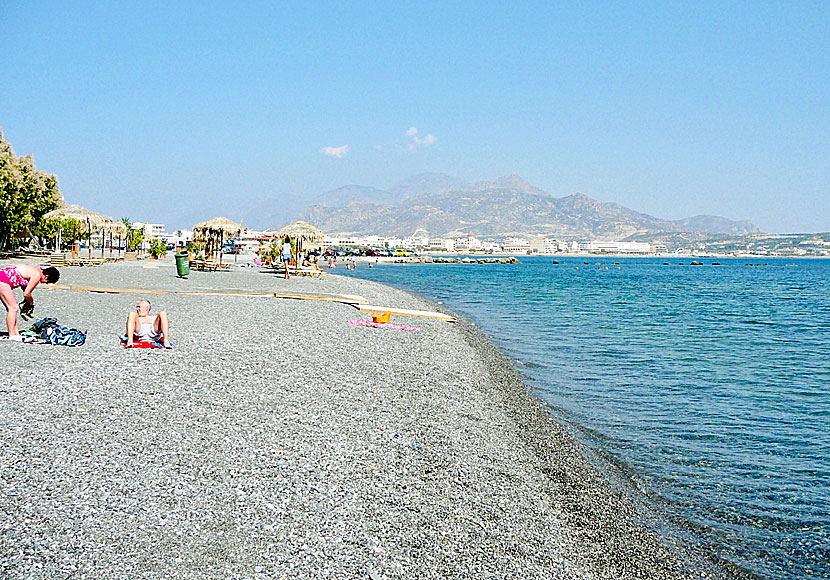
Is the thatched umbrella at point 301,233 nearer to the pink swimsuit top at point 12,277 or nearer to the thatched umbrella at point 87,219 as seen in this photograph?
the thatched umbrella at point 87,219

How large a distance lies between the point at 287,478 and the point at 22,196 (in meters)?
37.0

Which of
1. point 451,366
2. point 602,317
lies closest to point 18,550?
point 451,366

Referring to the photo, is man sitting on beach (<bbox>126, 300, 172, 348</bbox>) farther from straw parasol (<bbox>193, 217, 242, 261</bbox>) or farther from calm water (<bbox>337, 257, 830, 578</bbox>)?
straw parasol (<bbox>193, 217, 242, 261</bbox>)

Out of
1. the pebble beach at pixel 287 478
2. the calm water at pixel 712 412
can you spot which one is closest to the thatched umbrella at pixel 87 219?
the calm water at pixel 712 412

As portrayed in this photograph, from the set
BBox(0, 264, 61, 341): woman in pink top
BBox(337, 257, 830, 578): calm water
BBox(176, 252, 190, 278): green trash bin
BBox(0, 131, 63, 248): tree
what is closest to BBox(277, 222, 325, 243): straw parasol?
BBox(176, 252, 190, 278): green trash bin

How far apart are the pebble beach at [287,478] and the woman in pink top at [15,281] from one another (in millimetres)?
453

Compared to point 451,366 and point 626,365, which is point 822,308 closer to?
point 626,365

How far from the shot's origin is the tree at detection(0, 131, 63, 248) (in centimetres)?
3328

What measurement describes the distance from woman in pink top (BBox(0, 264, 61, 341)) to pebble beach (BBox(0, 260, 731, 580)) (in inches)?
17.8

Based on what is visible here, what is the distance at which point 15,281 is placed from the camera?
10.3 metres

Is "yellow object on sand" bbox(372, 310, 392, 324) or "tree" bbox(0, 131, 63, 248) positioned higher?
"tree" bbox(0, 131, 63, 248)

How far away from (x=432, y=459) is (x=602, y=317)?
69.7ft

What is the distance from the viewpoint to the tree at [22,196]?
33.3m

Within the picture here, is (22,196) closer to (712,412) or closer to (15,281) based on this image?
(15,281)
